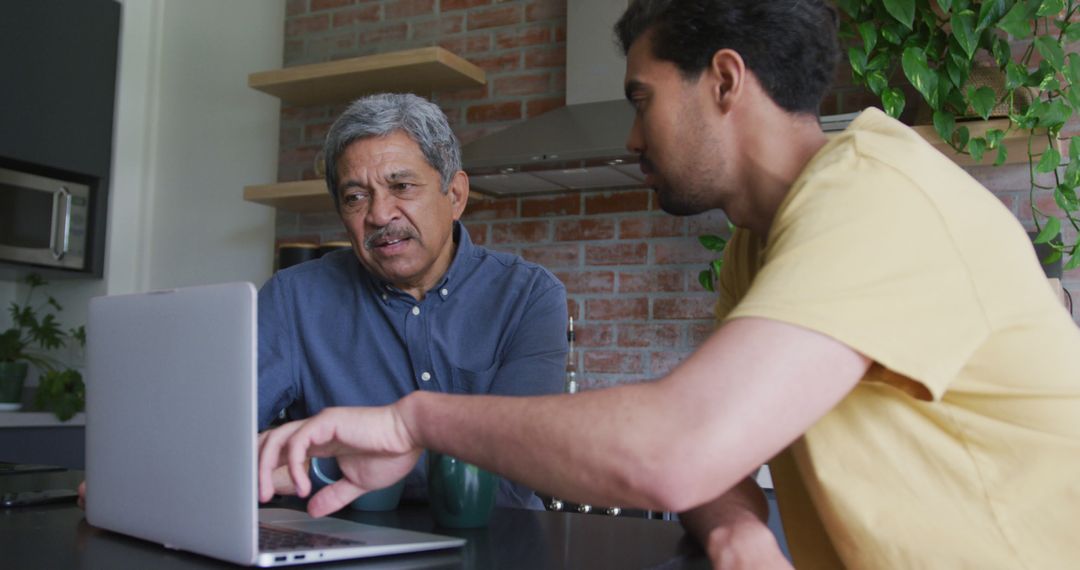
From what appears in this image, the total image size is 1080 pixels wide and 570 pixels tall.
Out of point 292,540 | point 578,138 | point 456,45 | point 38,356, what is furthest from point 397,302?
point 38,356

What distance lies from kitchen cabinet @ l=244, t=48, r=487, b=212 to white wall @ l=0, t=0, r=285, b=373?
32cm

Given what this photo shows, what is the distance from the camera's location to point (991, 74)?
2396mm

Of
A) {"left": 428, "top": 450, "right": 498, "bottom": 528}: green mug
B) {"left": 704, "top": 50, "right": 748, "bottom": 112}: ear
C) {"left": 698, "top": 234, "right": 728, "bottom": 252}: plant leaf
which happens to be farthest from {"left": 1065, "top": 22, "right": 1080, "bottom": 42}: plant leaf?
{"left": 428, "top": 450, "right": 498, "bottom": 528}: green mug

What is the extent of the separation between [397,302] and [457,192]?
0.82ft

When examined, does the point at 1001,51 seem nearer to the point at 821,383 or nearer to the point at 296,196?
the point at 821,383

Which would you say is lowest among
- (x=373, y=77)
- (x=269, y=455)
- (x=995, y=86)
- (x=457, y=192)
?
(x=269, y=455)

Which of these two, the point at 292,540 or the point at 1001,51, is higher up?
the point at 1001,51

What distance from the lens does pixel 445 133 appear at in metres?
1.85

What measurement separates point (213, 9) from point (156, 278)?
3.59 ft

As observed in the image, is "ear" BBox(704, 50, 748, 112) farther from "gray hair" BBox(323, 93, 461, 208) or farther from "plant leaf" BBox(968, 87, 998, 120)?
"plant leaf" BBox(968, 87, 998, 120)

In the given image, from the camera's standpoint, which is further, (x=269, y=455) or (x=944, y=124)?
(x=944, y=124)

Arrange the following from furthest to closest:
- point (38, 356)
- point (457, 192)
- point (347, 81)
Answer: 1. point (38, 356)
2. point (347, 81)
3. point (457, 192)

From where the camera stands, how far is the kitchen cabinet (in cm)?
311

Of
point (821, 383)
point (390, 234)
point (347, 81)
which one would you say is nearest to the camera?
point (821, 383)
